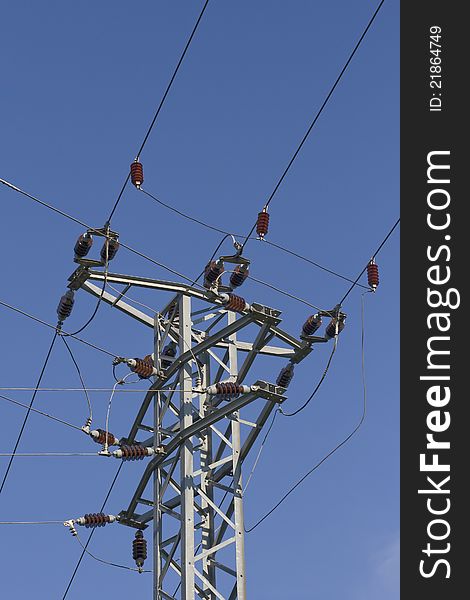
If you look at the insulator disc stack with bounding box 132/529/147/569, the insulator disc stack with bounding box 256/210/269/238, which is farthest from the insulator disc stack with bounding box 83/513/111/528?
the insulator disc stack with bounding box 256/210/269/238

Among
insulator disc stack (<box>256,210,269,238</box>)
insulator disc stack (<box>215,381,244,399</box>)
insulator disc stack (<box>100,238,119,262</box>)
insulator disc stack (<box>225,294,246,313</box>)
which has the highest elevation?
insulator disc stack (<box>256,210,269,238</box>)

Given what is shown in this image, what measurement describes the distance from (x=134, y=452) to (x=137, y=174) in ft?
11.7

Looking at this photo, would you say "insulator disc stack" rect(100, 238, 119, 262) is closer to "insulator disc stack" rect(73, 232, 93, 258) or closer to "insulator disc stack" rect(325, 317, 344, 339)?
"insulator disc stack" rect(73, 232, 93, 258)

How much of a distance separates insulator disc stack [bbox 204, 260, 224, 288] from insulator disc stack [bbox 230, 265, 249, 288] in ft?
0.54

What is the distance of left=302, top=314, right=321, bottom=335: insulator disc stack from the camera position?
2281 centimetres

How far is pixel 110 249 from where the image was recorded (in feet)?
73.1

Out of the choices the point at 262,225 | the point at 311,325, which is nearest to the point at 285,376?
the point at 311,325

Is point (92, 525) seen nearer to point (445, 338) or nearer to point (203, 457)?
point (203, 457)

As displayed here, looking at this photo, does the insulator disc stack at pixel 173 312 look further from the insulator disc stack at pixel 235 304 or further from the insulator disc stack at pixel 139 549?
the insulator disc stack at pixel 139 549

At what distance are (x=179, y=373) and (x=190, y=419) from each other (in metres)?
0.62

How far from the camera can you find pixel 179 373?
879 inches

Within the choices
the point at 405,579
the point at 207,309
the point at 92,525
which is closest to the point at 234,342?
the point at 207,309

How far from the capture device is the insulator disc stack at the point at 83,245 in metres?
22.1

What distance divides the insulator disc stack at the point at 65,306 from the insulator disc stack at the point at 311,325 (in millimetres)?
3017
